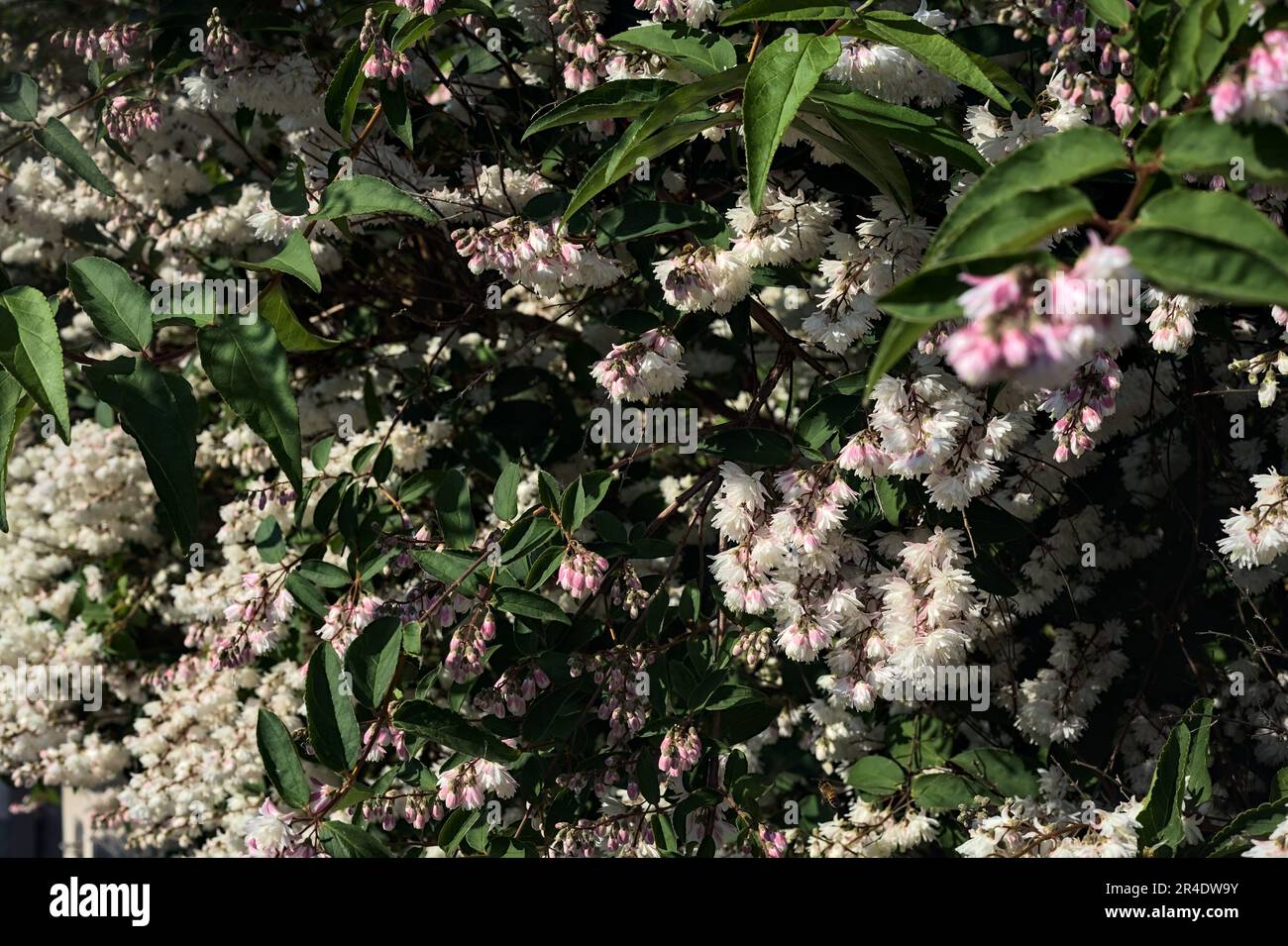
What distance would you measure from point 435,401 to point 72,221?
1512 millimetres

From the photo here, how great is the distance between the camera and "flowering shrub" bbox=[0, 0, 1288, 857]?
1528 mm

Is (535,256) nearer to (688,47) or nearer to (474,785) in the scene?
(688,47)

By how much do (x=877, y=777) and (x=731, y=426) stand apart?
0.86 meters

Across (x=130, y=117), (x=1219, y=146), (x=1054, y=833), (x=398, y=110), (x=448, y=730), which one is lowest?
(x=1054, y=833)

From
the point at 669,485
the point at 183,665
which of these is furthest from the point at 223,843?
Result: the point at 669,485

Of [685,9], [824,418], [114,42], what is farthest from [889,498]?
[114,42]

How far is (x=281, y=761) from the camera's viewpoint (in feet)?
6.35

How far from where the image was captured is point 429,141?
285 centimetres

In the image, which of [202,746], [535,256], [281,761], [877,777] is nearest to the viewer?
[281,761]

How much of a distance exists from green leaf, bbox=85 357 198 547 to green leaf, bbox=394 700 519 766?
519 millimetres

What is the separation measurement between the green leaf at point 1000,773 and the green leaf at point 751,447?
31.4 inches

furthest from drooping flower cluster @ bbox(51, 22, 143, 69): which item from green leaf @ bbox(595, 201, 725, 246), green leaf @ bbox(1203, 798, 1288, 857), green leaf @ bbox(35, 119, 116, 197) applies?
green leaf @ bbox(1203, 798, 1288, 857)

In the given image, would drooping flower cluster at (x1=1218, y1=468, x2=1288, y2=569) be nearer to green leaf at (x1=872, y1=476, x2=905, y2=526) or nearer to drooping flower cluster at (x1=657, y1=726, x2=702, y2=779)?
green leaf at (x1=872, y1=476, x2=905, y2=526)
